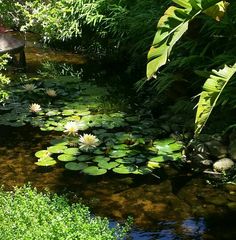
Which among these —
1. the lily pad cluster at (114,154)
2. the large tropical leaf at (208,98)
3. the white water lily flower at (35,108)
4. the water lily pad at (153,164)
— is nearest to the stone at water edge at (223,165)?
the lily pad cluster at (114,154)

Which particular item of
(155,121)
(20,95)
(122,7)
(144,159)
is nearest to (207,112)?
(144,159)

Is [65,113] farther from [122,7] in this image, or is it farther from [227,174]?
[122,7]

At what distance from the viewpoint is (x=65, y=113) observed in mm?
5215

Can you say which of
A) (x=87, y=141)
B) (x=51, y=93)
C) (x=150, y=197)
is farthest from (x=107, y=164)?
(x=51, y=93)

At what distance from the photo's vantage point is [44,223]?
267cm

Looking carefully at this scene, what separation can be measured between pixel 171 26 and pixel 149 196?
4.49ft

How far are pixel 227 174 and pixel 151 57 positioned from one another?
1.20 metres

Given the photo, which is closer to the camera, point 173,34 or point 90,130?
point 173,34

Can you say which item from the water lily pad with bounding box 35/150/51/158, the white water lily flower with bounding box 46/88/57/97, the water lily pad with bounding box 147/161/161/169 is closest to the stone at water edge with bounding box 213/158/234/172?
the water lily pad with bounding box 147/161/161/169

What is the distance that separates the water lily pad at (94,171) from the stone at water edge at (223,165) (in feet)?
3.19

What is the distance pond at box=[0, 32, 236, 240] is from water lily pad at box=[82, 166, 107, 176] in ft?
0.12

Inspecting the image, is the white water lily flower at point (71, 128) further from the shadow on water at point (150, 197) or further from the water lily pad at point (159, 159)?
the water lily pad at point (159, 159)

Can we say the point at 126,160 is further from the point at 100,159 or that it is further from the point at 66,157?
the point at 66,157

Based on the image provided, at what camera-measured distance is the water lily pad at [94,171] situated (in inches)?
149
